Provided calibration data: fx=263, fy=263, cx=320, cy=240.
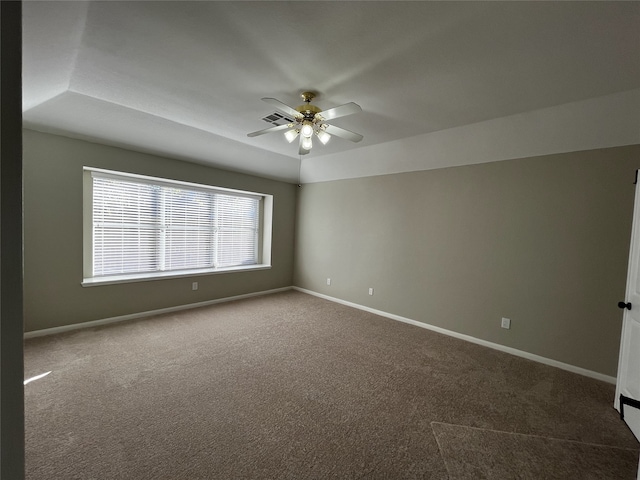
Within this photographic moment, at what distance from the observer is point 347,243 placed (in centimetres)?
495

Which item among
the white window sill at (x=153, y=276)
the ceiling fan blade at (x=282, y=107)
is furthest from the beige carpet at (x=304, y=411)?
the ceiling fan blade at (x=282, y=107)

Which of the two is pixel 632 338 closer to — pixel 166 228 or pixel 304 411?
pixel 304 411

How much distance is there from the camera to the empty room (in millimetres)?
1617

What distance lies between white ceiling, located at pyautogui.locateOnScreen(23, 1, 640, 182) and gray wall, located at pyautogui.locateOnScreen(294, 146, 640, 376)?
1.34ft

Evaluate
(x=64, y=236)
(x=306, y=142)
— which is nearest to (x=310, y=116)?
(x=306, y=142)

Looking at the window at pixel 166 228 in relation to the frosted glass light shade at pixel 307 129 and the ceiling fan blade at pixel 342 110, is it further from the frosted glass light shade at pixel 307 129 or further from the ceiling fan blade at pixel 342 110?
the ceiling fan blade at pixel 342 110

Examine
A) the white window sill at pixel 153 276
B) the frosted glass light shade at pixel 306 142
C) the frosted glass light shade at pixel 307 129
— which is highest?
the frosted glass light shade at pixel 307 129

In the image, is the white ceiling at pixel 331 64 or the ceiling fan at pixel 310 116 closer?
the white ceiling at pixel 331 64

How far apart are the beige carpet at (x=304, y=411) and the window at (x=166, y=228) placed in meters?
1.10

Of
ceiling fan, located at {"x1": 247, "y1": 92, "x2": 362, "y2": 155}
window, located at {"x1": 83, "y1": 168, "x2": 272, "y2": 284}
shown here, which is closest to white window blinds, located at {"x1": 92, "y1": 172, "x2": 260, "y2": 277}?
window, located at {"x1": 83, "y1": 168, "x2": 272, "y2": 284}

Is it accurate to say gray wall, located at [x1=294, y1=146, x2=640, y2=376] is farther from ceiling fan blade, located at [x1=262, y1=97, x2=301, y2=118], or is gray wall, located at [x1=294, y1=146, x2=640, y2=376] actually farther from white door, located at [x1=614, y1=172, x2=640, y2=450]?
ceiling fan blade, located at [x1=262, y1=97, x2=301, y2=118]

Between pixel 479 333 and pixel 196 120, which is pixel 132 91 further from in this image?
pixel 479 333

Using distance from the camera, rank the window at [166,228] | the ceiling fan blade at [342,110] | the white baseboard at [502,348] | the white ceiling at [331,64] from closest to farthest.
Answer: the white ceiling at [331,64]
the ceiling fan blade at [342,110]
the white baseboard at [502,348]
the window at [166,228]

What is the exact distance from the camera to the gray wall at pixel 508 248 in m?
2.64
